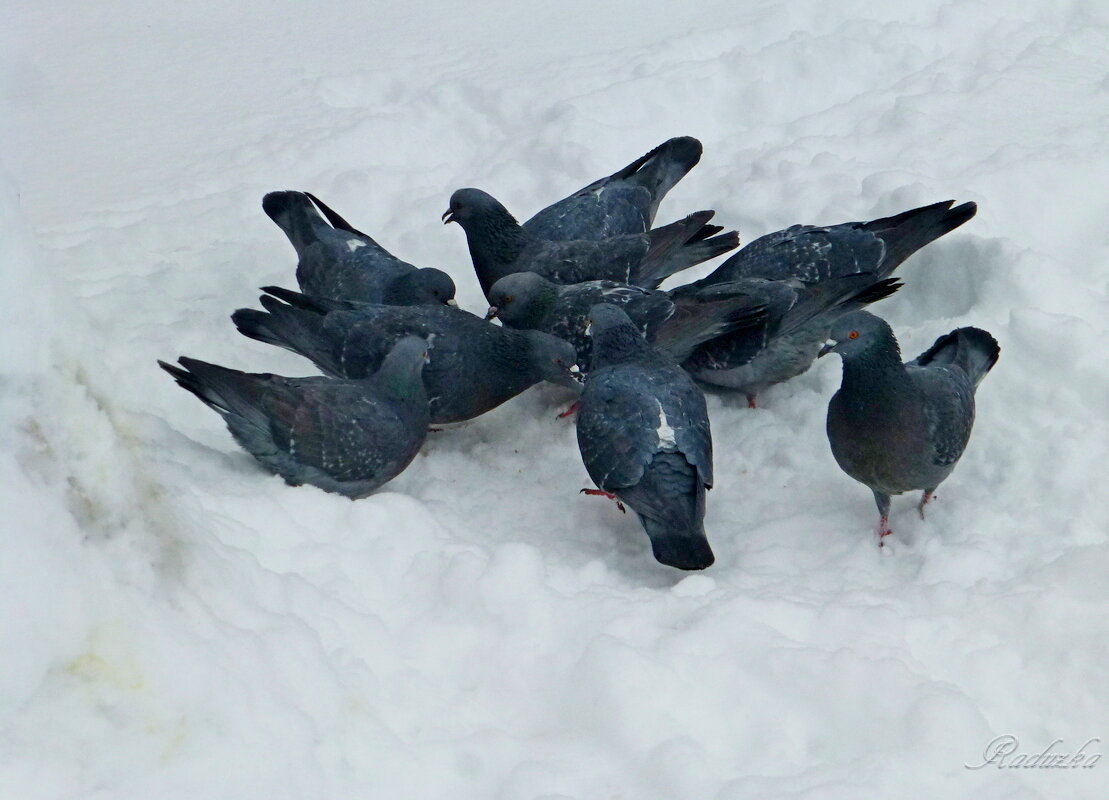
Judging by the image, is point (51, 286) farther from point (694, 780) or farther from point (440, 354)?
point (440, 354)

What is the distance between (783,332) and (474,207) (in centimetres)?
160

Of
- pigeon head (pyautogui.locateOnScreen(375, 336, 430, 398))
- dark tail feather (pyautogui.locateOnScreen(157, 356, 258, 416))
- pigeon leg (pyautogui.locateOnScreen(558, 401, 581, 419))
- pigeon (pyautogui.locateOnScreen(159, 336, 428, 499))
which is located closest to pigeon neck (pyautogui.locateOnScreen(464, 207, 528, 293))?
pigeon leg (pyautogui.locateOnScreen(558, 401, 581, 419))

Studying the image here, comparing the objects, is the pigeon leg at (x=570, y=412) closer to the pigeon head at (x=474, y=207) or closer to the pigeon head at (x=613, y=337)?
the pigeon head at (x=613, y=337)

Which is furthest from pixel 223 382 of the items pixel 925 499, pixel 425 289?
pixel 925 499

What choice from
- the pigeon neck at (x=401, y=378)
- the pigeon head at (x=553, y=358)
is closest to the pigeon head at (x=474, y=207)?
the pigeon head at (x=553, y=358)

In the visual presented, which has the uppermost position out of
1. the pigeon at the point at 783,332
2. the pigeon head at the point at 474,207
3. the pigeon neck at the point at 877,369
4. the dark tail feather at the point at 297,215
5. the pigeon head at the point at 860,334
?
the dark tail feather at the point at 297,215

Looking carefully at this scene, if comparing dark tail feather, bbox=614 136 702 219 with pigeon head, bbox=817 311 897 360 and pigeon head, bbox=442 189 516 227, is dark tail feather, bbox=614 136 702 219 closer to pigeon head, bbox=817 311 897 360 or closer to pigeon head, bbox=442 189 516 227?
pigeon head, bbox=442 189 516 227

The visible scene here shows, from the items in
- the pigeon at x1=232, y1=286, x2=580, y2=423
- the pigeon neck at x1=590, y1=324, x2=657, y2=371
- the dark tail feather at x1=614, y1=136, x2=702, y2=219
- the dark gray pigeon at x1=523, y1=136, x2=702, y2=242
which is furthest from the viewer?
the dark tail feather at x1=614, y1=136, x2=702, y2=219

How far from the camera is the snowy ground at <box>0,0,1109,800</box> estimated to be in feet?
7.80

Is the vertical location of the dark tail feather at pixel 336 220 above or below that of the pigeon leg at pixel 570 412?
above

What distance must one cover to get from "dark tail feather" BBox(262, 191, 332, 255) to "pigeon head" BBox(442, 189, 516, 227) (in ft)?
2.03

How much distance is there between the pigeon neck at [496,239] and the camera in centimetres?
524

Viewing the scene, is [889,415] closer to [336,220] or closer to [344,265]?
[344,265]
